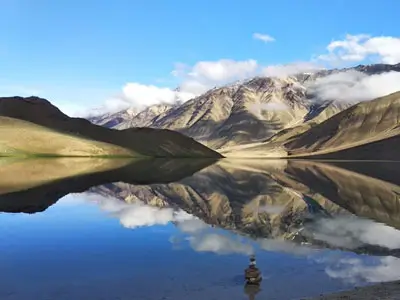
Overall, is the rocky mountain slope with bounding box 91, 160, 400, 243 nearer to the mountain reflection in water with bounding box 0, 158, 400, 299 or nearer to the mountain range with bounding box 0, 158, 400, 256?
the mountain range with bounding box 0, 158, 400, 256

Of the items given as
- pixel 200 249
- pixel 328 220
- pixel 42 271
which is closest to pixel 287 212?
pixel 328 220

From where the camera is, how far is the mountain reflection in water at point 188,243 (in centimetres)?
2252

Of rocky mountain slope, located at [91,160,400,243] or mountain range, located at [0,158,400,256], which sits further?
rocky mountain slope, located at [91,160,400,243]

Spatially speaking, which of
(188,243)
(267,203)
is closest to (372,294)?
(188,243)

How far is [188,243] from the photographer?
3350cm

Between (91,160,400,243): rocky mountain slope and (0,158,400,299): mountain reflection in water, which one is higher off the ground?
(91,160,400,243): rocky mountain slope

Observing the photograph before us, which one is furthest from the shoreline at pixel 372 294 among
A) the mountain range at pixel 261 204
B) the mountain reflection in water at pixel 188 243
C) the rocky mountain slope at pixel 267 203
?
the rocky mountain slope at pixel 267 203

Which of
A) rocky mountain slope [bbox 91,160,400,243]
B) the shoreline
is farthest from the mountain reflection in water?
the shoreline

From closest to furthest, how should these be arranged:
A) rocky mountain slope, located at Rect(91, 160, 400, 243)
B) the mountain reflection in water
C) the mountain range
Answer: the mountain reflection in water < the mountain range < rocky mountain slope, located at Rect(91, 160, 400, 243)

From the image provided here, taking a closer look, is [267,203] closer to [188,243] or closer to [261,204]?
[261,204]

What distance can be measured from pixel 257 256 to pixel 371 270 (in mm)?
6579

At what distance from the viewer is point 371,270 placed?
26.3m

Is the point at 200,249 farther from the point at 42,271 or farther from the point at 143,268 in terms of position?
the point at 42,271

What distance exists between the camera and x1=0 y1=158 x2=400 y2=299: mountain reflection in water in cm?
2252
